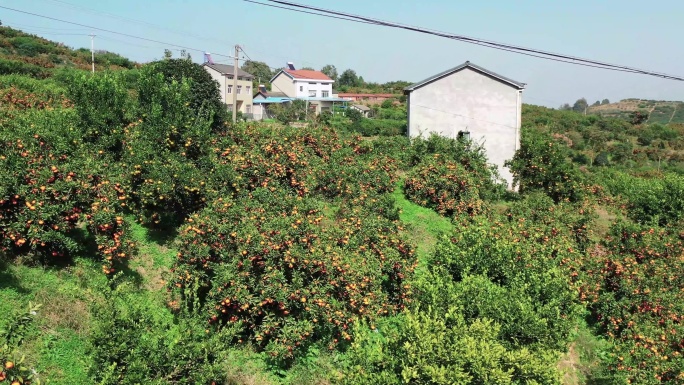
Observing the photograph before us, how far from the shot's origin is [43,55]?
36.0 m

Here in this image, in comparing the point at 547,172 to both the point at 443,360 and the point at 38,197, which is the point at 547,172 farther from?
the point at 38,197

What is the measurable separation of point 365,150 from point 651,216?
803 centimetres

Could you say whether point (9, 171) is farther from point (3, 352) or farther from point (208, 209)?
point (3, 352)

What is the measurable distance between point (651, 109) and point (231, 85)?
6449 cm

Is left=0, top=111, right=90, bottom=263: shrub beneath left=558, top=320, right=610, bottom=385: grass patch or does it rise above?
above

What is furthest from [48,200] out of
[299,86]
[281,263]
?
[299,86]

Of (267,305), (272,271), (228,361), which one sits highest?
(272,271)

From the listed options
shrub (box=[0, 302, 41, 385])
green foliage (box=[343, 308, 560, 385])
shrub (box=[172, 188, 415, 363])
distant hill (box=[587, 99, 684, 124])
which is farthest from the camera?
distant hill (box=[587, 99, 684, 124])

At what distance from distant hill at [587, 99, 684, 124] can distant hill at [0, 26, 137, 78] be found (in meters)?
61.2

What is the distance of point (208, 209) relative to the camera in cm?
826

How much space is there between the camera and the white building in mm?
19094

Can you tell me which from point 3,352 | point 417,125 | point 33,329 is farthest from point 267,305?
point 417,125

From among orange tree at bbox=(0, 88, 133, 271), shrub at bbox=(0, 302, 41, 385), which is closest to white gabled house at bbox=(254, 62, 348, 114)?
orange tree at bbox=(0, 88, 133, 271)

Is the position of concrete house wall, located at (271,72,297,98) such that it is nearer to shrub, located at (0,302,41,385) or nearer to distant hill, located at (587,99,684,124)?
distant hill, located at (587,99,684,124)
